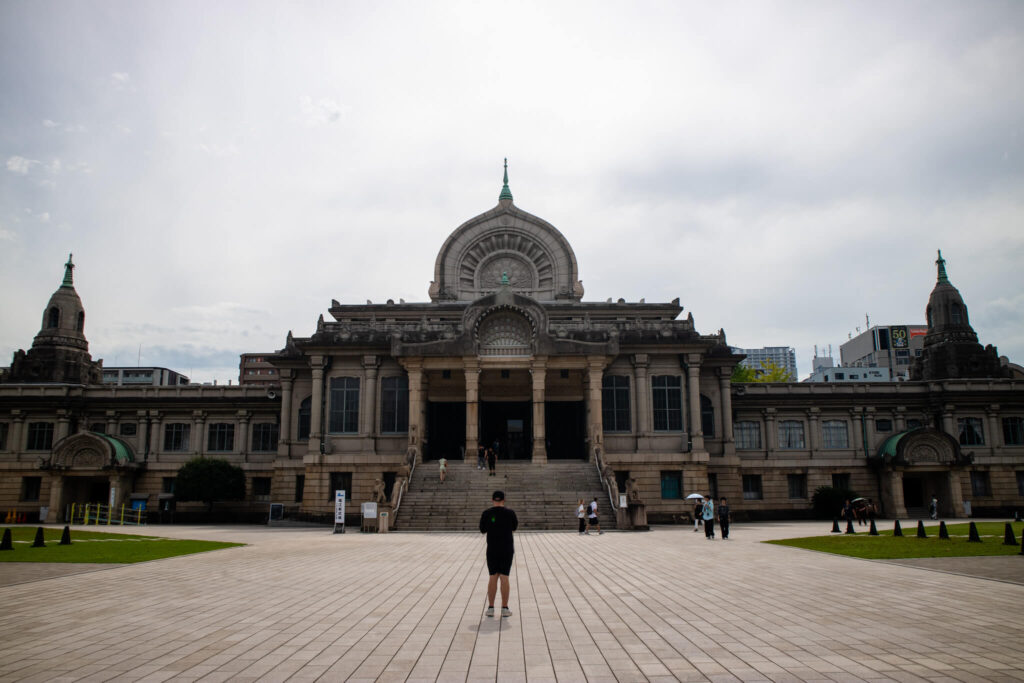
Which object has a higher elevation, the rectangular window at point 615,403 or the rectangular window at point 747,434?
the rectangular window at point 615,403

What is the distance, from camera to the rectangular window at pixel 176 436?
54656mm

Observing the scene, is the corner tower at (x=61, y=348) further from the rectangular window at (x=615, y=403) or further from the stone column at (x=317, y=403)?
the rectangular window at (x=615, y=403)

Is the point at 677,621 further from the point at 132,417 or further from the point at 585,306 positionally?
the point at 132,417

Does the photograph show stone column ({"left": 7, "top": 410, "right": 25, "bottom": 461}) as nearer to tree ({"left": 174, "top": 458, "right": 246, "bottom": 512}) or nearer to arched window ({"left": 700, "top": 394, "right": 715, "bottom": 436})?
tree ({"left": 174, "top": 458, "right": 246, "bottom": 512})

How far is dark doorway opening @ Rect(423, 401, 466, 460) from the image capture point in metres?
49.1

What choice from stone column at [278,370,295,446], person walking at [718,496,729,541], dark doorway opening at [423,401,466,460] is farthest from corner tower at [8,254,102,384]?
person walking at [718,496,729,541]

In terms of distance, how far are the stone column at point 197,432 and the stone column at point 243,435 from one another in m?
2.79

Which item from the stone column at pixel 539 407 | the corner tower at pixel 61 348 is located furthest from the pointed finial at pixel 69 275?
the stone column at pixel 539 407

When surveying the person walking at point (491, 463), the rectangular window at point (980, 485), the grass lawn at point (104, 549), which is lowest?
the grass lawn at point (104, 549)

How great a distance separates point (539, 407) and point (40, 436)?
37.3 metres

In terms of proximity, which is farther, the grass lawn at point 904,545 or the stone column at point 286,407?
the stone column at point 286,407

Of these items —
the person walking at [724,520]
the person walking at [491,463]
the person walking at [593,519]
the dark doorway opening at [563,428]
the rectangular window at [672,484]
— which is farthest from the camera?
the dark doorway opening at [563,428]

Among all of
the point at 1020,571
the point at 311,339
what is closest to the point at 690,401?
the point at 311,339

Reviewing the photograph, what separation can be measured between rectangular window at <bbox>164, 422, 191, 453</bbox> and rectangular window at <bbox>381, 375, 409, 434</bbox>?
18.4 metres
